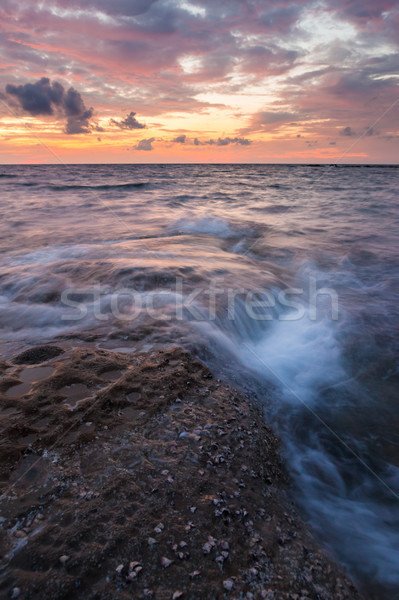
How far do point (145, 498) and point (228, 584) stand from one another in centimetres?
71

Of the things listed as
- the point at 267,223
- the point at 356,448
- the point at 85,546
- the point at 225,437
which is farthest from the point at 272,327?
the point at 267,223

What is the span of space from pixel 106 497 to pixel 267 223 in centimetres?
1425

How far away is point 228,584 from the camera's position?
5.82 ft

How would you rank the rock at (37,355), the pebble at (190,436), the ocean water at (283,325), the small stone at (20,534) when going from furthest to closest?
the rock at (37,355), the ocean water at (283,325), the pebble at (190,436), the small stone at (20,534)

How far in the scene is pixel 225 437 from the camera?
9.08 ft

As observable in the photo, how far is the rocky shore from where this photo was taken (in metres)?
1.78

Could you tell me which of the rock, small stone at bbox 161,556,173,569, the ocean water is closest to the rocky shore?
small stone at bbox 161,556,173,569

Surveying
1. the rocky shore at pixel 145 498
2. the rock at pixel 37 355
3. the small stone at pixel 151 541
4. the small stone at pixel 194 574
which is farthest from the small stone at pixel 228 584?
the rock at pixel 37 355

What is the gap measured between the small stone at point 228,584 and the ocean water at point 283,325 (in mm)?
931

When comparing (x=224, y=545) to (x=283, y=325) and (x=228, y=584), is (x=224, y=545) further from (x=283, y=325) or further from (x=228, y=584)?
(x=283, y=325)

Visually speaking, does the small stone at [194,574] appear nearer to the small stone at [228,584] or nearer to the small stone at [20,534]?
the small stone at [228,584]

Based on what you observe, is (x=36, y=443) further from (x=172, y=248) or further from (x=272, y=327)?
(x=172, y=248)

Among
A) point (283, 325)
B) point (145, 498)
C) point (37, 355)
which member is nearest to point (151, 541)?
point (145, 498)

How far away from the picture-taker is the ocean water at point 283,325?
111 inches
